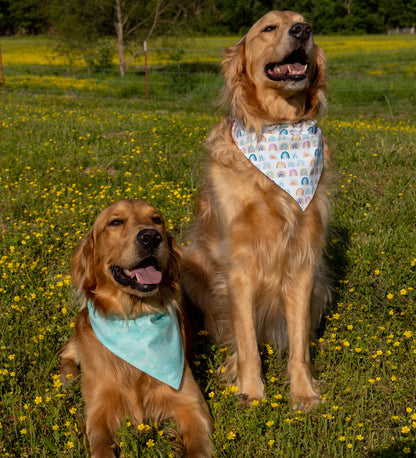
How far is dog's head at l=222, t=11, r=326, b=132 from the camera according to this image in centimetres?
301

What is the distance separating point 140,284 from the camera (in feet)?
9.46

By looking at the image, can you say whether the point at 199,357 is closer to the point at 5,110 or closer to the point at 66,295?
the point at 66,295

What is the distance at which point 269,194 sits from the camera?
10.1ft

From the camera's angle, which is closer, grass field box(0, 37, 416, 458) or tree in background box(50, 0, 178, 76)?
grass field box(0, 37, 416, 458)

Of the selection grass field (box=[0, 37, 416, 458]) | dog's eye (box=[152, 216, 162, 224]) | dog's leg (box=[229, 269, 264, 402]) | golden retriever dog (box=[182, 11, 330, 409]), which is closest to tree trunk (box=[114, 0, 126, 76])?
grass field (box=[0, 37, 416, 458])

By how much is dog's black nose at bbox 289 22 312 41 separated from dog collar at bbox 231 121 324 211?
1.64 ft

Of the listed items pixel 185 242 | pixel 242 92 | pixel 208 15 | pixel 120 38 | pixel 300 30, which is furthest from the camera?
pixel 208 15

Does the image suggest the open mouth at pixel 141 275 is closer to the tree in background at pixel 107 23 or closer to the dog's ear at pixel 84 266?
the dog's ear at pixel 84 266

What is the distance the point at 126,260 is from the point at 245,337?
854mm

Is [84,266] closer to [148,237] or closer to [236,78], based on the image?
[148,237]

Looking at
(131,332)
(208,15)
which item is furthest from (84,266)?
(208,15)

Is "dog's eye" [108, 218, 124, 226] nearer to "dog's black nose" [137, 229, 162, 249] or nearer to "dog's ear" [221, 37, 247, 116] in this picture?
"dog's black nose" [137, 229, 162, 249]

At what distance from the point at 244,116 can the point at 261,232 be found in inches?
28.0

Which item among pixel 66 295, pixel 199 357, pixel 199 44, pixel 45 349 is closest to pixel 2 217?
pixel 66 295
